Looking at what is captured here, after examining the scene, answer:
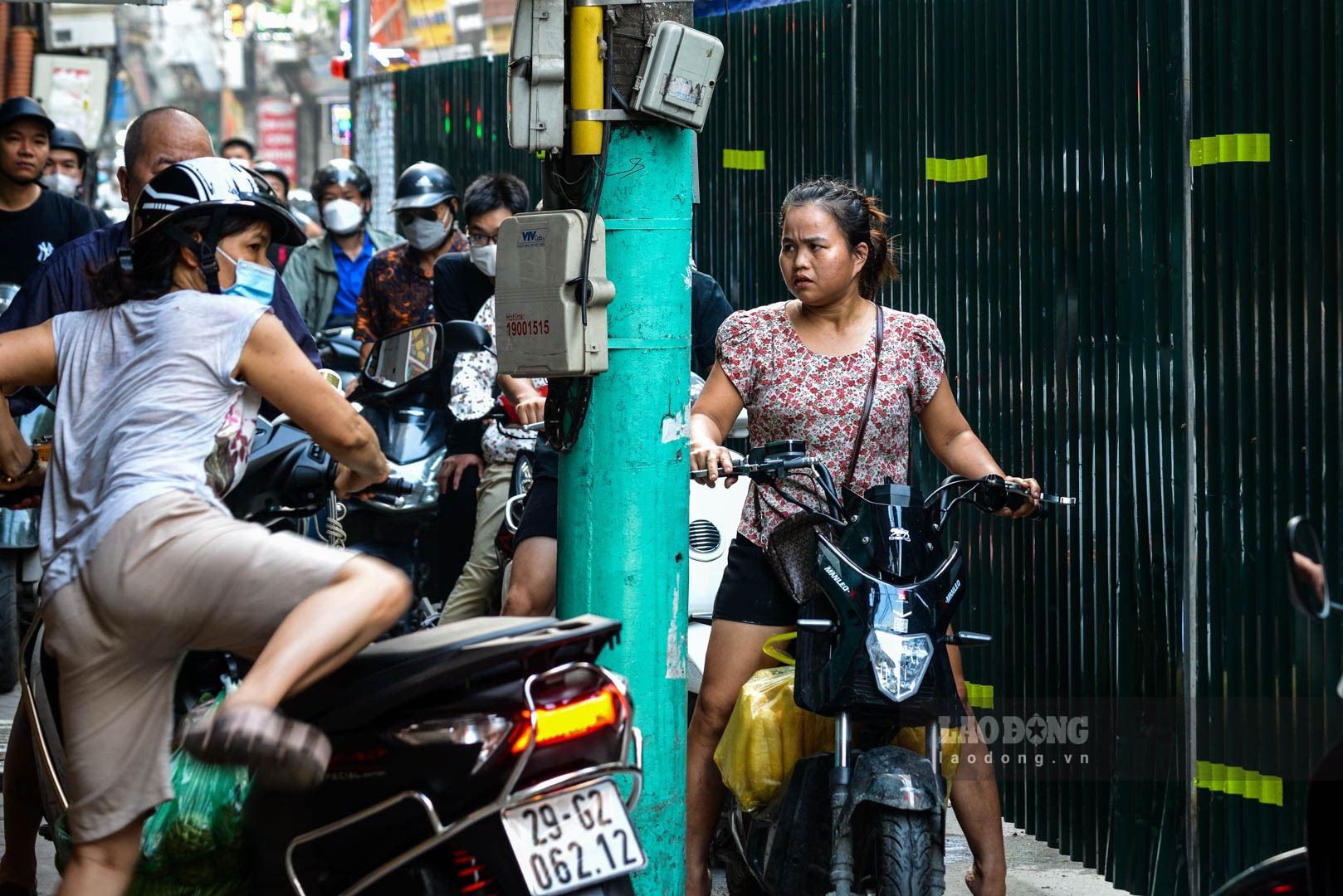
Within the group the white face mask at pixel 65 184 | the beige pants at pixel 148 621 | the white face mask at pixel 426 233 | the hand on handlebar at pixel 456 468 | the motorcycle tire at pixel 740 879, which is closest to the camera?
the beige pants at pixel 148 621

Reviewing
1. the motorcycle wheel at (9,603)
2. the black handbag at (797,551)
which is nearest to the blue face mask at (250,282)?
the black handbag at (797,551)

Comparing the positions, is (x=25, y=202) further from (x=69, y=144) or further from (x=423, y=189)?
(x=69, y=144)

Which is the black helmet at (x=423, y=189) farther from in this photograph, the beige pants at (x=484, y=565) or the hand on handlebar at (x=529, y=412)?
the hand on handlebar at (x=529, y=412)

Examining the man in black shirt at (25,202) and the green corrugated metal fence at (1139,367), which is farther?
the man in black shirt at (25,202)

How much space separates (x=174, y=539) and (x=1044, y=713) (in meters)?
3.45

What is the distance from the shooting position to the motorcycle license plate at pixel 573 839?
3.11 metres

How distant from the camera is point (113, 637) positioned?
3.34 metres

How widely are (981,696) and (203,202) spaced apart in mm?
3540

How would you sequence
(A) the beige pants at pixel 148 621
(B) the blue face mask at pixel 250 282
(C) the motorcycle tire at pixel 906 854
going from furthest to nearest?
(C) the motorcycle tire at pixel 906 854
(B) the blue face mask at pixel 250 282
(A) the beige pants at pixel 148 621

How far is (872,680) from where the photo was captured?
432 centimetres

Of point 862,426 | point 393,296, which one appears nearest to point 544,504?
point 862,426

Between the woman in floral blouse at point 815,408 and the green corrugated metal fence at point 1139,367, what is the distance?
28.2 inches

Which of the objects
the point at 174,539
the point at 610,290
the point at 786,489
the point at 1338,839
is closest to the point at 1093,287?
the point at 786,489

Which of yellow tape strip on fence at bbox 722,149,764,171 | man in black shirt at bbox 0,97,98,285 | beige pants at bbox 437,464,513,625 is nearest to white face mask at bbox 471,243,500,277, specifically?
beige pants at bbox 437,464,513,625
